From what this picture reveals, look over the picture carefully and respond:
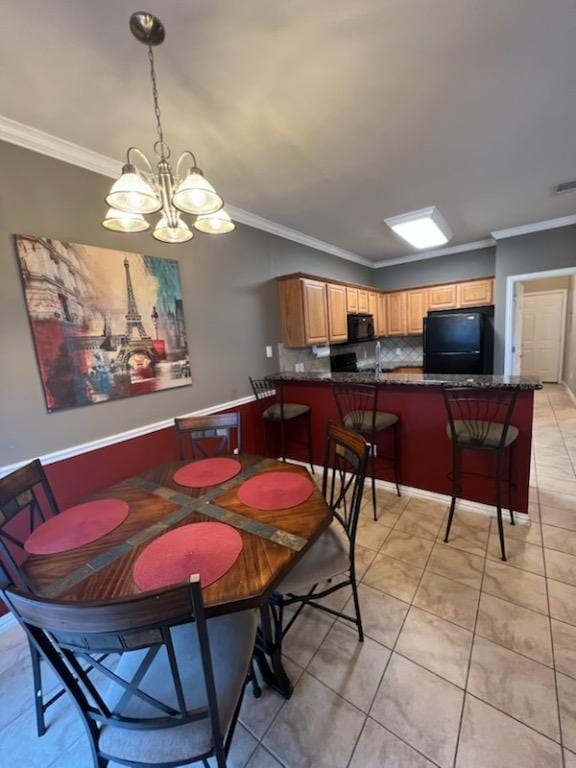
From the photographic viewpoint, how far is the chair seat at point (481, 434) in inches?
79.2

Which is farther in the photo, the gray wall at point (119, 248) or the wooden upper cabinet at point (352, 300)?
the wooden upper cabinet at point (352, 300)

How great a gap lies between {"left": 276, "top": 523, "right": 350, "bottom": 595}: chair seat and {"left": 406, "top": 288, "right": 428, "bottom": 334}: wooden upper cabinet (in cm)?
446

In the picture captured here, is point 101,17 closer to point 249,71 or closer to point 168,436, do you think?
point 249,71

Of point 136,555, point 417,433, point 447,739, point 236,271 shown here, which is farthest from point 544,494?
point 236,271

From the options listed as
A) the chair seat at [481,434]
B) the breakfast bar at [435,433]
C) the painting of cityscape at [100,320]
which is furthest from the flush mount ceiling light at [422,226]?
the painting of cityscape at [100,320]

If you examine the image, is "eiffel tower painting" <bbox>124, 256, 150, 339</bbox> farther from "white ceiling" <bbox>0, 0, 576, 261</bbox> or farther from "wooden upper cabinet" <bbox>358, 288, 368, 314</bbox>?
"wooden upper cabinet" <bbox>358, 288, 368, 314</bbox>

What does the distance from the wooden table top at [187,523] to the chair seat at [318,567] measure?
9.4 inches

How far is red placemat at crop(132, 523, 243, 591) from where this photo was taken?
992 mm

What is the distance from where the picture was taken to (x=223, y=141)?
6.52 ft

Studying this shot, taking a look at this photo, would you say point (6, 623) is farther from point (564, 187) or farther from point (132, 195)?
point (564, 187)

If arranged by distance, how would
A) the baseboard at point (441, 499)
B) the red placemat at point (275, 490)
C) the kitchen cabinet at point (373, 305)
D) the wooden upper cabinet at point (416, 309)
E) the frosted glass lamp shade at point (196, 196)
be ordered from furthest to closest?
1. the wooden upper cabinet at point (416, 309)
2. the kitchen cabinet at point (373, 305)
3. the baseboard at point (441, 499)
4. the red placemat at point (275, 490)
5. the frosted glass lamp shade at point (196, 196)

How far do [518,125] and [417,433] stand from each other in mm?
2168

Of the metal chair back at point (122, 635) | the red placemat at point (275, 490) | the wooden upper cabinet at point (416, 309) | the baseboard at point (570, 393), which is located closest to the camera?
the metal chair back at point (122, 635)

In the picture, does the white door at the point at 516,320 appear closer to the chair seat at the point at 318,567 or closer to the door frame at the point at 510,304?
the door frame at the point at 510,304
